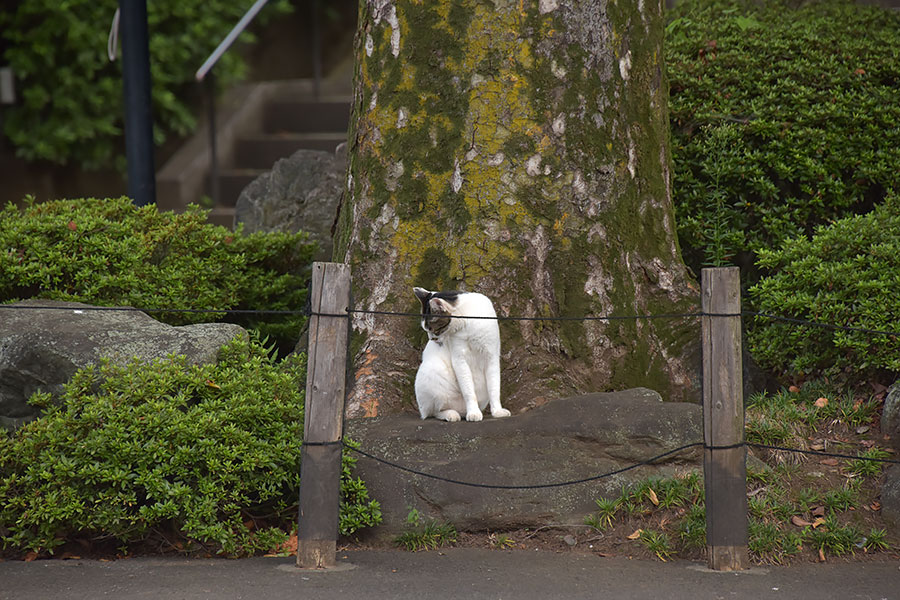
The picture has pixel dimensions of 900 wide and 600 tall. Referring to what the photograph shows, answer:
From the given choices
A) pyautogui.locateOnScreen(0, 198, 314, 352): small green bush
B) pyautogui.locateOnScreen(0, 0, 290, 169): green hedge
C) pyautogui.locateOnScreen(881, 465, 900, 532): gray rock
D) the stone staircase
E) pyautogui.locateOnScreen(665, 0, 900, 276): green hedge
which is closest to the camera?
pyautogui.locateOnScreen(881, 465, 900, 532): gray rock

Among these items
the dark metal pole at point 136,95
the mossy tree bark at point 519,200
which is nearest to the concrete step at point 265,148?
the dark metal pole at point 136,95

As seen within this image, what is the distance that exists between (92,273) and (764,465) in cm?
428

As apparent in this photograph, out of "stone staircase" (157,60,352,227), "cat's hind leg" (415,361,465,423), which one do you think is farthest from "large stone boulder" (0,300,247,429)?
"stone staircase" (157,60,352,227)

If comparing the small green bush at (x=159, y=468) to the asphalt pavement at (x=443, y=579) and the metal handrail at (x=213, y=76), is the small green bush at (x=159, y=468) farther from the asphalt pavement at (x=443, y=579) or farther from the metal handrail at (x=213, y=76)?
the metal handrail at (x=213, y=76)

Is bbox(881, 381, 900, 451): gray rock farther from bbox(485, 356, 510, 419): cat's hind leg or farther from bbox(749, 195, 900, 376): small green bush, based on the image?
bbox(485, 356, 510, 419): cat's hind leg

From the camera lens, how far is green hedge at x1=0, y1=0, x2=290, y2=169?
1126 centimetres

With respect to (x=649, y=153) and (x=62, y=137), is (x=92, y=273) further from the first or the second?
(x=62, y=137)

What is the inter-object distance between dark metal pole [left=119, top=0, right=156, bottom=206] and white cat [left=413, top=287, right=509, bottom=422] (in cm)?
390

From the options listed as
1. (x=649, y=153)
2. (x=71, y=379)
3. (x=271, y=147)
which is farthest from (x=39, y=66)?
(x=649, y=153)

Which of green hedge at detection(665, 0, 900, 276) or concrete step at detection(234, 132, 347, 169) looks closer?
green hedge at detection(665, 0, 900, 276)

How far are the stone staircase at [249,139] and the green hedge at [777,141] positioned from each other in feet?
14.3

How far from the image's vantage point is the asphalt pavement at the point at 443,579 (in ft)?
14.0

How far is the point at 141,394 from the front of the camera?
5.03 m

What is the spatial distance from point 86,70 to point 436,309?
7.83 m
